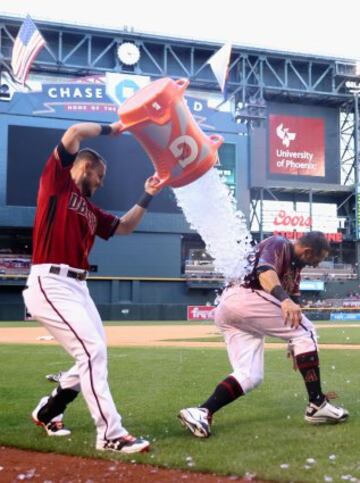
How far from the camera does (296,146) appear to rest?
4878 centimetres

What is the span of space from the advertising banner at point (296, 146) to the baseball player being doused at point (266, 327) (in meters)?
43.9

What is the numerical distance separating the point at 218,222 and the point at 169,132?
0.82 m

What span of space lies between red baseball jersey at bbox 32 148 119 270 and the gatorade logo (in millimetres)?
968

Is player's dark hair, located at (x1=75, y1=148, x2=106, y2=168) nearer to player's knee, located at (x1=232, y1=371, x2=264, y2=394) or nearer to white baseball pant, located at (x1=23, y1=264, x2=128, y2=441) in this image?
white baseball pant, located at (x1=23, y1=264, x2=128, y2=441)

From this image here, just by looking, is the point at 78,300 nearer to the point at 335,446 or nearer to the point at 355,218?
the point at 335,446

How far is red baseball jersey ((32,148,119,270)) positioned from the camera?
4.09 metres

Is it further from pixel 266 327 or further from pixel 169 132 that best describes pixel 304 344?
pixel 169 132

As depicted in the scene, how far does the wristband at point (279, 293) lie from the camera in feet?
14.2

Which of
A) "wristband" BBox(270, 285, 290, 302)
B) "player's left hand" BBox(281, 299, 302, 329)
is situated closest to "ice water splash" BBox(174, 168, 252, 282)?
"wristband" BBox(270, 285, 290, 302)

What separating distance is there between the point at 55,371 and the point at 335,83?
4848 centimetres

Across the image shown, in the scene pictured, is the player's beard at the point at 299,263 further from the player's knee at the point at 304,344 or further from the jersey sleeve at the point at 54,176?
the jersey sleeve at the point at 54,176

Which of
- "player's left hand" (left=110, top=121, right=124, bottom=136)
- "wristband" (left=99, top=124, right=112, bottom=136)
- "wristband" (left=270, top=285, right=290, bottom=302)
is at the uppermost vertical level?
"player's left hand" (left=110, top=121, right=124, bottom=136)

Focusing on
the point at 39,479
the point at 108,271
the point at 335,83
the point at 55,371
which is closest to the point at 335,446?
the point at 39,479

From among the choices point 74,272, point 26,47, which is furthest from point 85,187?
point 26,47
